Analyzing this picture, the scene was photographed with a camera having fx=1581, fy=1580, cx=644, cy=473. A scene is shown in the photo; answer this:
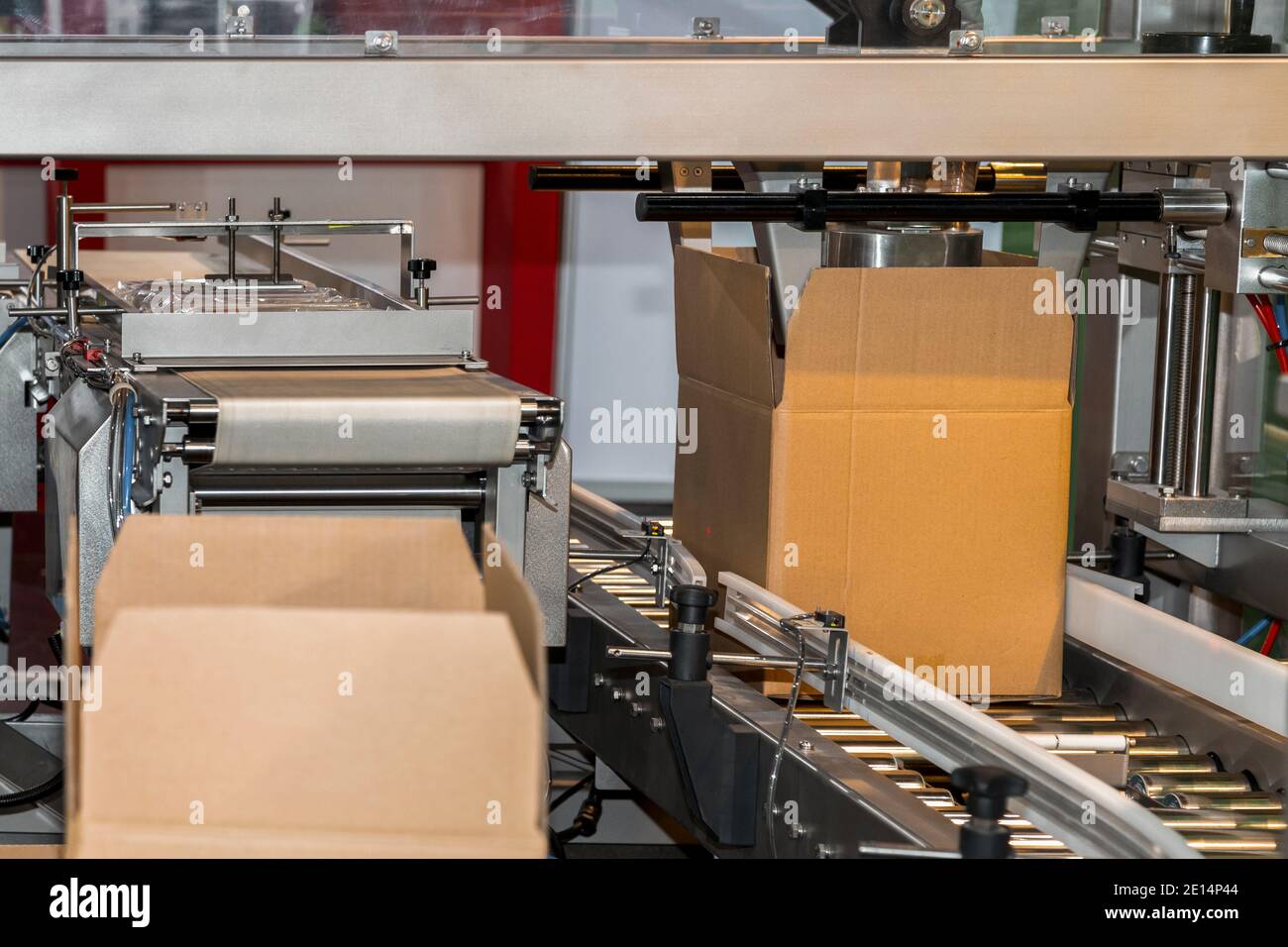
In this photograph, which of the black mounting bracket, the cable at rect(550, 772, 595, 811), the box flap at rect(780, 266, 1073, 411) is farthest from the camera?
the cable at rect(550, 772, 595, 811)

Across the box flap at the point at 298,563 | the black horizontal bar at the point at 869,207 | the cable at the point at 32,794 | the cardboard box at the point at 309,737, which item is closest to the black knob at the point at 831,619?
the black horizontal bar at the point at 869,207

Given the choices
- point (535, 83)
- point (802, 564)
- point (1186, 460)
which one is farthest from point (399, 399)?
point (1186, 460)

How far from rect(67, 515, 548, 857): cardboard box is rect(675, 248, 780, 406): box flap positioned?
2.69 ft

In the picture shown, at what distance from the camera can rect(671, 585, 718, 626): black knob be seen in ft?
4.56

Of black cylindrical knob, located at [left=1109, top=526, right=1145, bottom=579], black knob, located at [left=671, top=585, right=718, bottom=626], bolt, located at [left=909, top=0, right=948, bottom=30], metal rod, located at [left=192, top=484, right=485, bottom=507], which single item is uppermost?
bolt, located at [left=909, top=0, right=948, bottom=30]

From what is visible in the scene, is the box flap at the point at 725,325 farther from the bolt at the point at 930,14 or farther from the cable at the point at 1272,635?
the cable at the point at 1272,635

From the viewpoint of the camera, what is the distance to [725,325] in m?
1.72

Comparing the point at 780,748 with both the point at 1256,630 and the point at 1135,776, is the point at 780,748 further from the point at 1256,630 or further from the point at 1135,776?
the point at 1256,630

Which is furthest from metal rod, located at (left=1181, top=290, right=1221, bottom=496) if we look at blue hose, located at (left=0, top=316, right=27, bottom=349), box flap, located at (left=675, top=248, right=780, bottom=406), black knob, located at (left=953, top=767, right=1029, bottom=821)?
blue hose, located at (left=0, top=316, right=27, bottom=349)

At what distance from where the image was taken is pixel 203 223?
192 centimetres

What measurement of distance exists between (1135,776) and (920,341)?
47 cm

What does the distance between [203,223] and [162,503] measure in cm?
67

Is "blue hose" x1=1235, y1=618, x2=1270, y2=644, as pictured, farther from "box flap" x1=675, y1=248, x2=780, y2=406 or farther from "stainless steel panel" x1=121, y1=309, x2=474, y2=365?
"stainless steel panel" x1=121, y1=309, x2=474, y2=365

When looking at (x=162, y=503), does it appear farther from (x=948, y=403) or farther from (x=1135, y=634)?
(x=1135, y=634)
